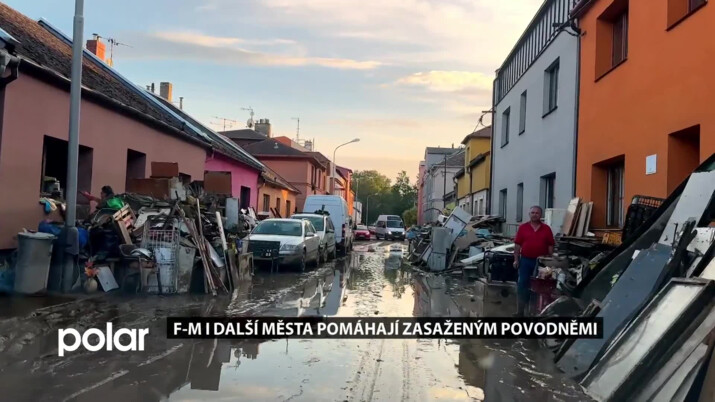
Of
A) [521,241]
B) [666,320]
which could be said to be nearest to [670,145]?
[521,241]

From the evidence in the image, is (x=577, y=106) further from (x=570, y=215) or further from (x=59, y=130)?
(x=59, y=130)

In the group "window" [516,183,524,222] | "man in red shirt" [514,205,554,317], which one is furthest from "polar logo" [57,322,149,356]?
"window" [516,183,524,222]

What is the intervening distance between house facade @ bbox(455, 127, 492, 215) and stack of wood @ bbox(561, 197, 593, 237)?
15.0 m

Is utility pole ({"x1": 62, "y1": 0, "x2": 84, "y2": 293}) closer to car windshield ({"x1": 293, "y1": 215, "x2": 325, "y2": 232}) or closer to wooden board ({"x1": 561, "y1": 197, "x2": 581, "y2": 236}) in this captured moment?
wooden board ({"x1": 561, "y1": 197, "x2": 581, "y2": 236})

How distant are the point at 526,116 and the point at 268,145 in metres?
34.2

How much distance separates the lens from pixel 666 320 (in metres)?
4.61

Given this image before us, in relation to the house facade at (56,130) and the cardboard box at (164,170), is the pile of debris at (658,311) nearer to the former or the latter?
the house facade at (56,130)

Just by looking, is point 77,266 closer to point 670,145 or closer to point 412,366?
point 412,366

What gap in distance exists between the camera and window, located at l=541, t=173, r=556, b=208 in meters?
16.3

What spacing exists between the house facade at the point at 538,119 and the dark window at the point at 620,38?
1.44m

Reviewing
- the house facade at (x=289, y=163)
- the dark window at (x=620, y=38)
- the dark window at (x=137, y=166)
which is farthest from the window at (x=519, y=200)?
the house facade at (x=289, y=163)

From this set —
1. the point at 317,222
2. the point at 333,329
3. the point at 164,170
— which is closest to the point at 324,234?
the point at 317,222

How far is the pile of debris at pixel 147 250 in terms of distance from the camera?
10.3 meters

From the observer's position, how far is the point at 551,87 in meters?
16.6
